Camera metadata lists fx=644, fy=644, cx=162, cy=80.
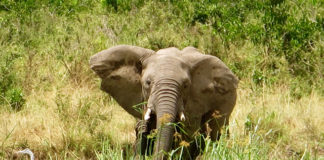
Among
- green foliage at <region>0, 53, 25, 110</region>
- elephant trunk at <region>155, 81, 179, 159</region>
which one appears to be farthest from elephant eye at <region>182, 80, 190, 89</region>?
green foliage at <region>0, 53, 25, 110</region>

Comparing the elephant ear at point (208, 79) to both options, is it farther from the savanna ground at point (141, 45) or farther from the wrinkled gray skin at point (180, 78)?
the savanna ground at point (141, 45)

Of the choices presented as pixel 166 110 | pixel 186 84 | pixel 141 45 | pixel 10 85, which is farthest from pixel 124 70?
pixel 141 45

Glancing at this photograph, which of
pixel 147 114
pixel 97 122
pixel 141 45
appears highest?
pixel 147 114

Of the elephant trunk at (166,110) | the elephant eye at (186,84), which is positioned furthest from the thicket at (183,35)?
the elephant trunk at (166,110)

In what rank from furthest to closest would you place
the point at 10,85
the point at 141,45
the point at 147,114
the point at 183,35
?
the point at 183,35, the point at 141,45, the point at 10,85, the point at 147,114

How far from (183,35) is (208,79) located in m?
4.29

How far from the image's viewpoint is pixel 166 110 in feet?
18.0

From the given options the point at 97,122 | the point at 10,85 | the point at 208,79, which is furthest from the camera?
the point at 10,85

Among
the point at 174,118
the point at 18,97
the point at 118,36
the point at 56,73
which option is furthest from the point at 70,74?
the point at 174,118

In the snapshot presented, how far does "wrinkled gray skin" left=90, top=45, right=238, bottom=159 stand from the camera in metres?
5.99

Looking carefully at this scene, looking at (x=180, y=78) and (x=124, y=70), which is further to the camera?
(x=124, y=70)

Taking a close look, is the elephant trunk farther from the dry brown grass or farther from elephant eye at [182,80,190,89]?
the dry brown grass

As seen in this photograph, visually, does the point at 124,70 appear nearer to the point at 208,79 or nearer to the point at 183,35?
the point at 208,79

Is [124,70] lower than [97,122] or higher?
higher
